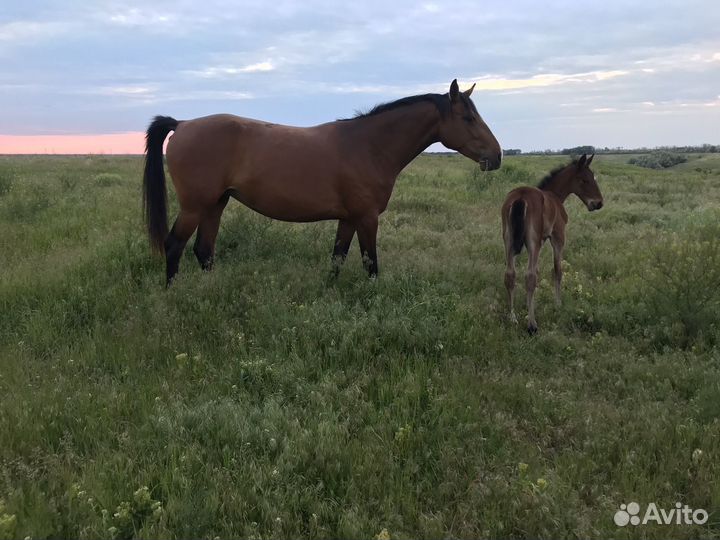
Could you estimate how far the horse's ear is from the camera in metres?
6.21

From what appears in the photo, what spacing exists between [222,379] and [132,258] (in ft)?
11.3

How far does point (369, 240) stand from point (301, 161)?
4.26 feet

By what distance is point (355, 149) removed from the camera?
21.0 ft

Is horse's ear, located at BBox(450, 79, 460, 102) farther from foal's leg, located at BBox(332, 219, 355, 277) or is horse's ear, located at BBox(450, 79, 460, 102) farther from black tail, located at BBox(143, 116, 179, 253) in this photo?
black tail, located at BBox(143, 116, 179, 253)

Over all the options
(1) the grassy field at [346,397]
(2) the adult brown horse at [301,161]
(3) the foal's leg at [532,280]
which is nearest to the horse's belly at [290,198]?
(2) the adult brown horse at [301,161]

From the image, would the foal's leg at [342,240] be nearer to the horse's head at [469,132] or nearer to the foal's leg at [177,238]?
the horse's head at [469,132]

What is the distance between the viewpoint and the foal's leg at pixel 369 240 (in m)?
6.36

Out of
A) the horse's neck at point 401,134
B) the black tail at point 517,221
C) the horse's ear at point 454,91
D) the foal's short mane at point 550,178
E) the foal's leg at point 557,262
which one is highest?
the horse's ear at point 454,91

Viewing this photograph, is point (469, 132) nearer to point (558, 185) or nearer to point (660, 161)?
point (558, 185)

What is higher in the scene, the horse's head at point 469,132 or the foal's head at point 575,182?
the horse's head at point 469,132

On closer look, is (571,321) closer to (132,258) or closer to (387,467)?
(387,467)

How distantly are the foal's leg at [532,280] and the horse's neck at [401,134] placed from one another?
6.30ft

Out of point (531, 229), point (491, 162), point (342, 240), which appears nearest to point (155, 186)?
point (342, 240)

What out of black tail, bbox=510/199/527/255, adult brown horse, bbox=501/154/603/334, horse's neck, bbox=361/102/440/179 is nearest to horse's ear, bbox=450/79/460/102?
horse's neck, bbox=361/102/440/179
